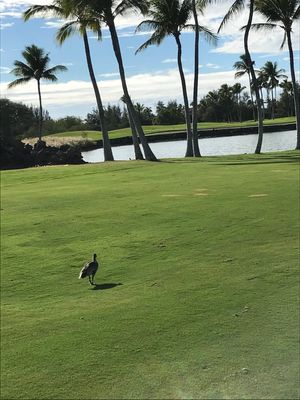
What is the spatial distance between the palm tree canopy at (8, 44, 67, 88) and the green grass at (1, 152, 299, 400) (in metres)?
44.9

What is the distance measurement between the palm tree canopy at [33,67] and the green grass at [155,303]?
44926 mm

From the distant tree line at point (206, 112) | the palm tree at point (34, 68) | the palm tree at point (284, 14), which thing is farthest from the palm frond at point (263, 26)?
the distant tree line at point (206, 112)

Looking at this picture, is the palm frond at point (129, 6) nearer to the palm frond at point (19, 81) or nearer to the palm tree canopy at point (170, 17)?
the palm tree canopy at point (170, 17)

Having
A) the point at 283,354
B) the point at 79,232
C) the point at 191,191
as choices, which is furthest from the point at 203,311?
the point at 191,191

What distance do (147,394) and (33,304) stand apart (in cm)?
250

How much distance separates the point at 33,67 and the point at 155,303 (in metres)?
51.7

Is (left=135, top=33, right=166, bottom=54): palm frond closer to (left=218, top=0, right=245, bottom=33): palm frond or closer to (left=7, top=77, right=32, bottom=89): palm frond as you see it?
(left=218, top=0, right=245, bottom=33): palm frond

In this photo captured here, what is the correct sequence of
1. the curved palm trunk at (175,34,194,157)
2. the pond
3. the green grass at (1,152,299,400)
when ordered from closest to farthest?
the green grass at (1,152,299,400), the curved palm trunk at (175,34,194,157), the pond

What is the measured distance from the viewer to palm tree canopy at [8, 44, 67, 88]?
2119 inches

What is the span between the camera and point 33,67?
54125 mm

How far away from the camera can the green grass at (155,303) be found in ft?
13.2

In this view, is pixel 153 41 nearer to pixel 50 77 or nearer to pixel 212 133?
pixel 50 77

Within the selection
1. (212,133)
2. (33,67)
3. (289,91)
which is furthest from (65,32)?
(289,91)

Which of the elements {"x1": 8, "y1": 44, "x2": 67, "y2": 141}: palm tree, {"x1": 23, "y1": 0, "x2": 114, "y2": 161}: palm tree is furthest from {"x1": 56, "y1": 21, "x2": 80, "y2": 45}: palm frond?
{"x1": 8, "y1": 44, "x2": 67, "y2": 141}: palm tree
